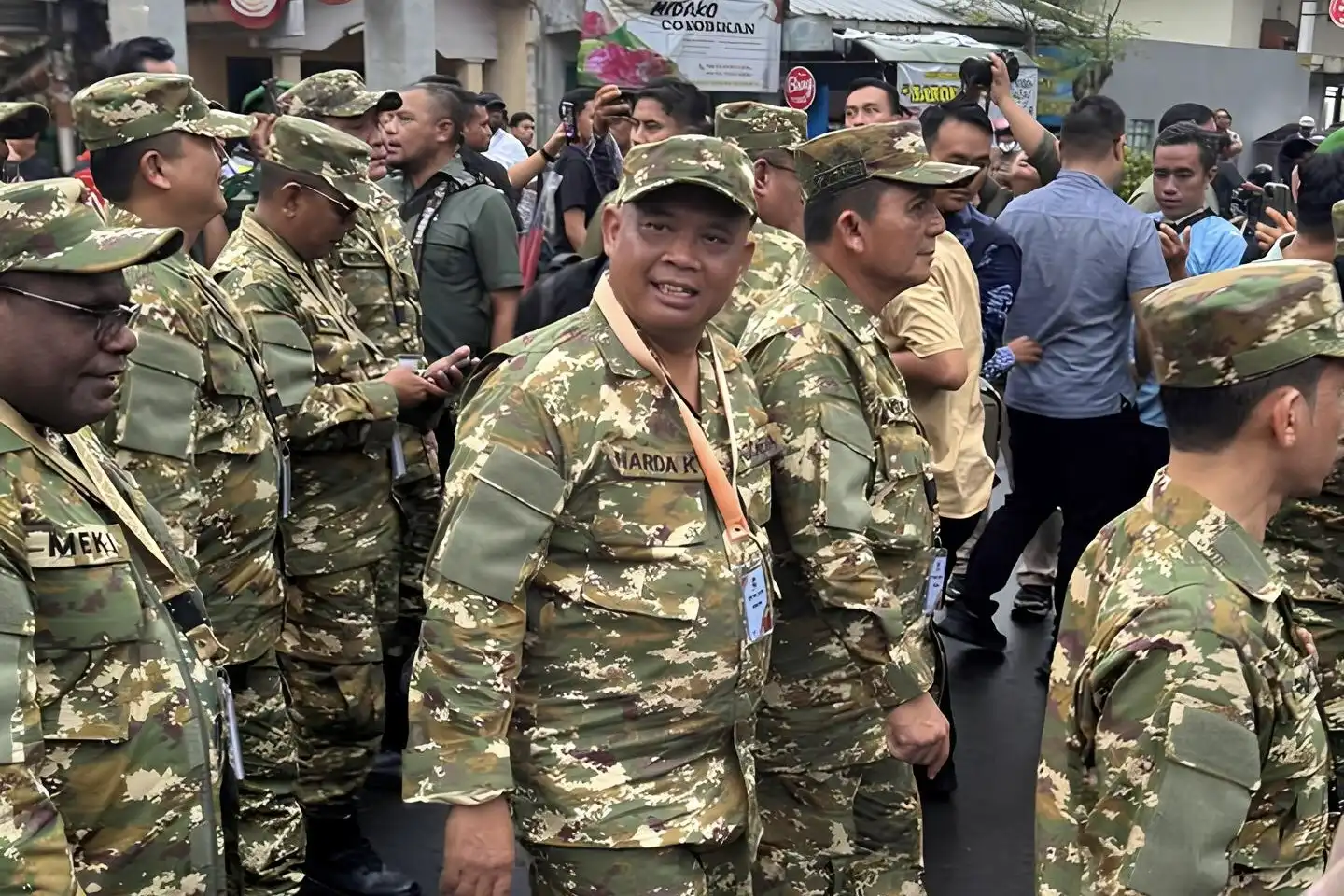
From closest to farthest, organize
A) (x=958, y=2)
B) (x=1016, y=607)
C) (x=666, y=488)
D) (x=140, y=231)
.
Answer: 1. (x=140, y=231)
2. (x=666, y=488)
3. (x=1016, y=607)
4. (x=958, y=2)

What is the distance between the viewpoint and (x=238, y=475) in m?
3.51

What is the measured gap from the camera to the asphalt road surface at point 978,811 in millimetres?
4293

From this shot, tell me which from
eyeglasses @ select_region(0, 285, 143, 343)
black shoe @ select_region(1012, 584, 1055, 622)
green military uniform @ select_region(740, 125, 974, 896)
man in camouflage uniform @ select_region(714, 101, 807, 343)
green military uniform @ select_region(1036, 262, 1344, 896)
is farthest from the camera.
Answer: black shoe @ select_region(1012, 584, 1055, 622)

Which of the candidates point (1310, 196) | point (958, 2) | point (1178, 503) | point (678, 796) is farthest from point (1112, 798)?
point (958, 2)

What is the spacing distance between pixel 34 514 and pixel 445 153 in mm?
3814

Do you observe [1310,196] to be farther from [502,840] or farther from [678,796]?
[502,840]

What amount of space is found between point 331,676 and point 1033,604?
3595 millimetres

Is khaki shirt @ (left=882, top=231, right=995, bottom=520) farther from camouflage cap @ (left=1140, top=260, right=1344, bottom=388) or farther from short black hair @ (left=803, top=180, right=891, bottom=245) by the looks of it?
camouflage cap @ (left=1140, top=260, right=1344, bottom=388)

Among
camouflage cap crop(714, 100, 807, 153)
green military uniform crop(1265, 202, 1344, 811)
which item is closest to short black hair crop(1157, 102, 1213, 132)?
camouflage cap crop(714, 100, 807, 153)

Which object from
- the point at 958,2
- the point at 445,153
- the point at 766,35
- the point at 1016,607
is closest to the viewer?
the point at 445,153

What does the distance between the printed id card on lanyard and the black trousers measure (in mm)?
2998

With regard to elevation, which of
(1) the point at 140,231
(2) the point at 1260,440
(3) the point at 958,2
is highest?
(3) the point at 958,2

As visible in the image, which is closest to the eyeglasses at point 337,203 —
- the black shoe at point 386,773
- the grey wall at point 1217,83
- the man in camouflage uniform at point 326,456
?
the man in camouflage uniform at point 326,456

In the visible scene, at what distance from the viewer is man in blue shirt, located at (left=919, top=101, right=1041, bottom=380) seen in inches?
205
